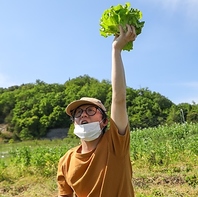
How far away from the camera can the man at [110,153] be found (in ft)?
6.19

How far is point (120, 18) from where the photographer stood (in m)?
1.96

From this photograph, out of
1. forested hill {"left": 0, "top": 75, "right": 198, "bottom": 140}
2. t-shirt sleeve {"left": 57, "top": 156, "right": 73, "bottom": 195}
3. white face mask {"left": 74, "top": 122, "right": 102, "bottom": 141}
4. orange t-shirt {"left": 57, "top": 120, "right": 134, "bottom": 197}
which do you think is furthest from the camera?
forested hill {"left": 0, "top": 75, "right": 198, "bottom": 140}

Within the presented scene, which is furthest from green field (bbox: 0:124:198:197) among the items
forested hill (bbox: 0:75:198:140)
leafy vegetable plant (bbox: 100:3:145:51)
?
forested hill (bbox: 0:75:198:140)

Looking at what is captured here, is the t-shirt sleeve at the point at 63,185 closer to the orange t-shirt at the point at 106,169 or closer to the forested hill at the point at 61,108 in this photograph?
the orange t-shirt at the point at 106,169

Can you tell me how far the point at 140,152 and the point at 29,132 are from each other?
50.7 metres

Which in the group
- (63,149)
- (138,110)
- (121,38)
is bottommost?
(63,149)

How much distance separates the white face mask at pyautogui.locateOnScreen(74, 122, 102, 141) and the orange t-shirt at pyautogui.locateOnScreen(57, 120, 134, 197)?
0.05 m

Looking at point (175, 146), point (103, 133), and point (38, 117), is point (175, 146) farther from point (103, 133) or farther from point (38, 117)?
point (38, 117)

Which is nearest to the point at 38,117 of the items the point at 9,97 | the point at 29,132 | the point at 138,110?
the point at 29,132

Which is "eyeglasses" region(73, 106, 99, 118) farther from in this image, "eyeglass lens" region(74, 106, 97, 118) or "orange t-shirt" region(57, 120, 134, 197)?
"orange t-shirt" region(57, 120, 134, 197)

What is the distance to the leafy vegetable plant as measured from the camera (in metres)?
1.97

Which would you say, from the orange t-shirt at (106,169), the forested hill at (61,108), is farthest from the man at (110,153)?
the forested hill at (61,108)

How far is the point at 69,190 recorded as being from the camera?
2.13 meters

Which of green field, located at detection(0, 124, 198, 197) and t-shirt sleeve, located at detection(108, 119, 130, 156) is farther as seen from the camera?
green field, located at detection(0, 124, 198, 197)
